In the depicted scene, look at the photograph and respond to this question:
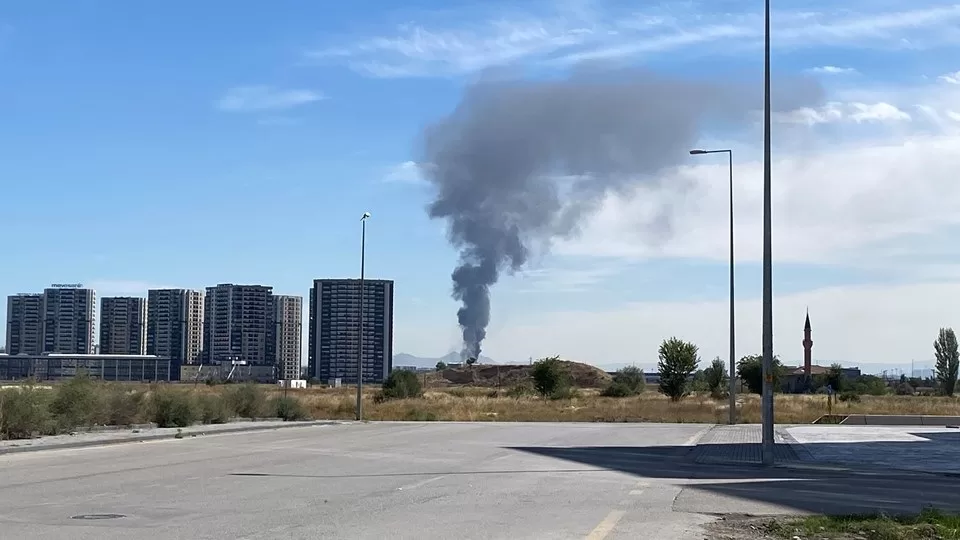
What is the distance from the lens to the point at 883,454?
27.7 meters

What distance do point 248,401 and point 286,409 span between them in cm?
177

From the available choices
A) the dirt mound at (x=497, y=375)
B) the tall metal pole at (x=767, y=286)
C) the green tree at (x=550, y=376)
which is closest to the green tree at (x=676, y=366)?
the green tree at (x=550, y=376)

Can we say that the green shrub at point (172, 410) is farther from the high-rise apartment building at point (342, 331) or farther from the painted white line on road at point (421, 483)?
the high-rise apartment building at point (342, 331)

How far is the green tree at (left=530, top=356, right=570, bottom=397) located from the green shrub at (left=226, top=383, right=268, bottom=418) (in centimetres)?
4036

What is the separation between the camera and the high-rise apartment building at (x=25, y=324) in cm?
18150

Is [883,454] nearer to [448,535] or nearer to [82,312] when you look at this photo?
[448,535]

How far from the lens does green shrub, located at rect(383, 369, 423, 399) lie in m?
80.4

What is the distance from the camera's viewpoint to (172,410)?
36.6m

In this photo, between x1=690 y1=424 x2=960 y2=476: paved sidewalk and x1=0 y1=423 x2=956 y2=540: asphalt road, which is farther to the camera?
x1=690 y1=424 x2=960 y2=476: paved sidewalk

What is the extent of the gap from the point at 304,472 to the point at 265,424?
20.3 metres

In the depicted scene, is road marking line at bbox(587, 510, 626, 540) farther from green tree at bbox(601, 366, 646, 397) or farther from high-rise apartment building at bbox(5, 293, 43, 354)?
high-rise apartment building at bbox(5, 293, 43, 354)

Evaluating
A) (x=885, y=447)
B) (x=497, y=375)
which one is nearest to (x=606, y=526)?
(x=885, y=447)

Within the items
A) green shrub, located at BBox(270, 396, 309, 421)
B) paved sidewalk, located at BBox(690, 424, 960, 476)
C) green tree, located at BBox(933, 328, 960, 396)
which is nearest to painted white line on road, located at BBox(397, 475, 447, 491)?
paved sidewalk, located at BBox(690, 424, 960, 476)

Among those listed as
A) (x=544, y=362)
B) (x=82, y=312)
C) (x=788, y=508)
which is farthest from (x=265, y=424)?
(x=82, y=312)
